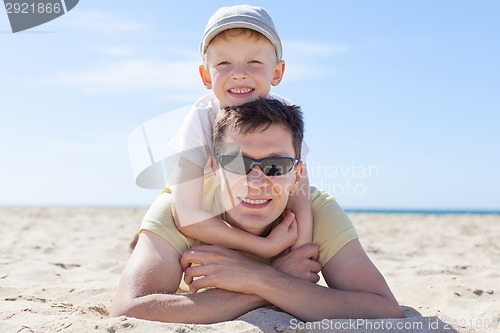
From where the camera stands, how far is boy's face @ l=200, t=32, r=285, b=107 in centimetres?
378

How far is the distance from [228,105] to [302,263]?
1.24 meters

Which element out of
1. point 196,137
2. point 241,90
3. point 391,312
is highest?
point 241,90

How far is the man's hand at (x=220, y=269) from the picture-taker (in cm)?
316

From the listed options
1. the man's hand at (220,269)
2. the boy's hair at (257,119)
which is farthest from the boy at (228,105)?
the boy's hair at (257,119)

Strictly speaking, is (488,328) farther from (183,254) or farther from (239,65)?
(239,65)

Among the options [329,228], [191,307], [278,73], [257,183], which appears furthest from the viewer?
[278,73]

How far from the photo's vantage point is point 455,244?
914 centimetres

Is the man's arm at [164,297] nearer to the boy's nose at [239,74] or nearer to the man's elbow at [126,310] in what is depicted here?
the man's elbow at [126,310]

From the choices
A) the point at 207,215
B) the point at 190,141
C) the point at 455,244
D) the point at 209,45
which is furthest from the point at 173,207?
the point at 455,244

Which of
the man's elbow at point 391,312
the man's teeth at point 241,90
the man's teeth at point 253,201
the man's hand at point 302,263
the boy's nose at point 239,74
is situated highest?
the boy's nose at point 239,74

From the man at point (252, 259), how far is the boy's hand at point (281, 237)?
1 centimetres

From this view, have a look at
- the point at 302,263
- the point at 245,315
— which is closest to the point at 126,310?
the point at 245,315

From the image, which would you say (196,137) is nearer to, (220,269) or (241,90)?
(241,90)

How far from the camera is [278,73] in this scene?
417 cm
